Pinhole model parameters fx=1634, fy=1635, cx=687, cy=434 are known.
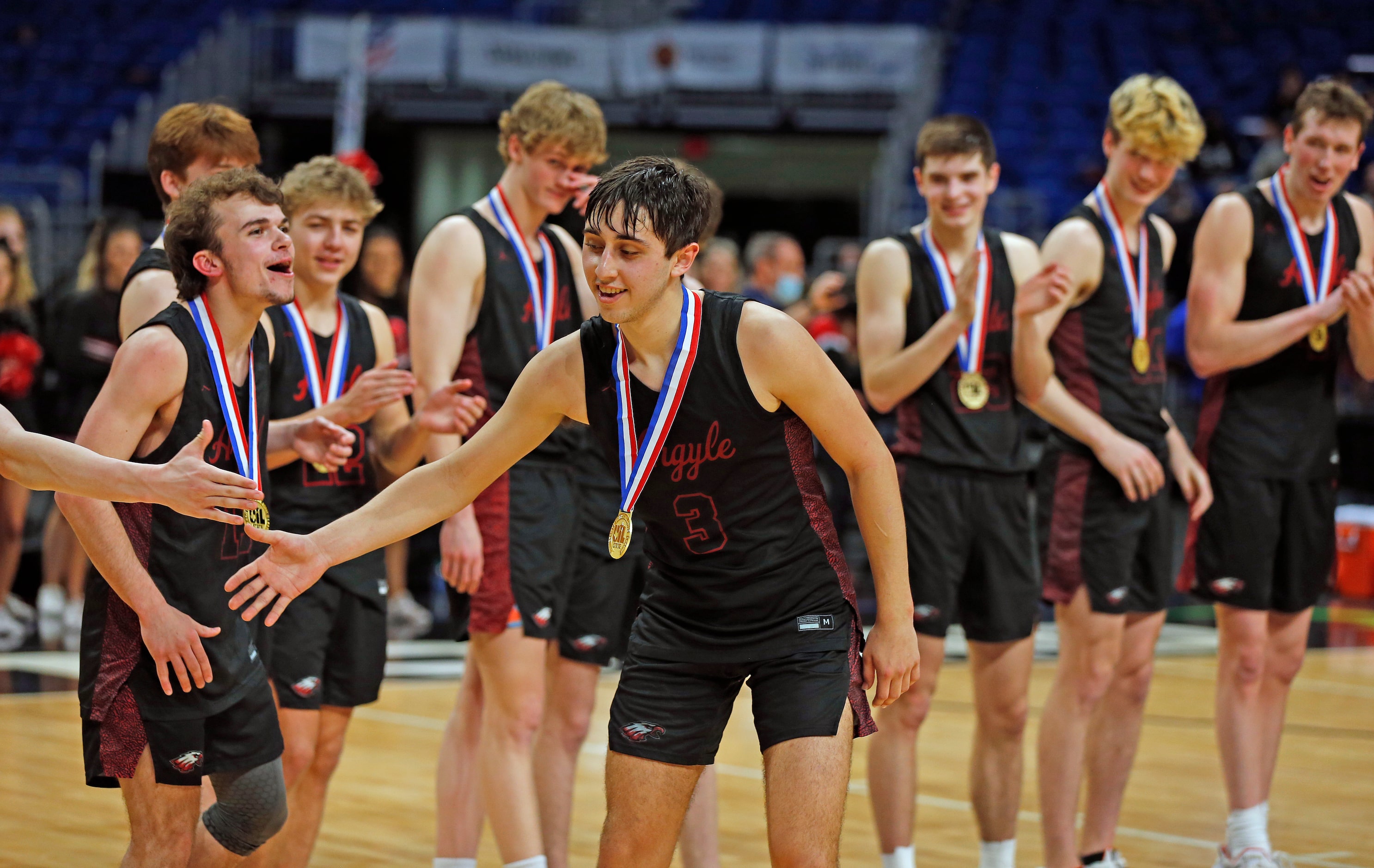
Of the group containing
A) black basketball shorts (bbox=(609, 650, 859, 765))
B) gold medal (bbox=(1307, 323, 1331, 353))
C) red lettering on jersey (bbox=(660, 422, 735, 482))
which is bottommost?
black basketball shorts (bbox=(609, 650, 859, 765))

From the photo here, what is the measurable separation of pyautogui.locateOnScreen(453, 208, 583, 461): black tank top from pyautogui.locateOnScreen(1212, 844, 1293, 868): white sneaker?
7.92 ft

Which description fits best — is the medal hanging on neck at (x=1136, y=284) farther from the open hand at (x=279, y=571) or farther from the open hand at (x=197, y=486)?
the open hand at (x=197, y=486)

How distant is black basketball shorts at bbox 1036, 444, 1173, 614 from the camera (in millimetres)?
4922

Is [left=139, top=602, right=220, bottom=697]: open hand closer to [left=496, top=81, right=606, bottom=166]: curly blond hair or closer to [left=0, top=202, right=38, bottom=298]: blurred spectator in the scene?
[left=496, top=81, right=606, bottom=166]: curly blond hair

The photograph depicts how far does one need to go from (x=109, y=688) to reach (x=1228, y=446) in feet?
11.6

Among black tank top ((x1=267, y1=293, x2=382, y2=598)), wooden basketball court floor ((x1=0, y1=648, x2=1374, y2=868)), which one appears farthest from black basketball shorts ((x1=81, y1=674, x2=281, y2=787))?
wooden basketball court floor ((x1=0, y1=648, x2=1374, y2=868))

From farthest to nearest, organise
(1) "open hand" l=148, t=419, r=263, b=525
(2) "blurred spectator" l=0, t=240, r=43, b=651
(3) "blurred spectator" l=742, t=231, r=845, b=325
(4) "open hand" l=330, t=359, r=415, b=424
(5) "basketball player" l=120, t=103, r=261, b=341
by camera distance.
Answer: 1. (3) "blurred spectator" l=742, t=231, r=845, b=325
2. (2) "blurred spectator" l=0, t=240, r=43, b=651
3. (5) "basketball player" l=120, t=103, r=261, b=341
4. (4) "open hand" l=330, t=359, r=415, b=424
5. (1) "open hand" l=148, t=419, r=263, b=525

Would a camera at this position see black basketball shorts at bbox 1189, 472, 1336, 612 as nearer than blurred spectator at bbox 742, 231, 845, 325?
Yes

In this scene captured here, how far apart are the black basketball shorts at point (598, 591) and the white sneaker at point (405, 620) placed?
5184 mm

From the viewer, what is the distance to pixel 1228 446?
5.27 metres

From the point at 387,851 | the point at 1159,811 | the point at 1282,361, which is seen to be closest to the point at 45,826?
the point at 387,851

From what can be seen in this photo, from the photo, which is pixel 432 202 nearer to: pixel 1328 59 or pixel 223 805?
pixel 1328 59

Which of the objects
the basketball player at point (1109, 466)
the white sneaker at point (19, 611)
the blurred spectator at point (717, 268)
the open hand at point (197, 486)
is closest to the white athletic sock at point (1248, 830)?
the basketball player at point (1109, 466)

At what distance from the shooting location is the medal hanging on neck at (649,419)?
10.3ft
